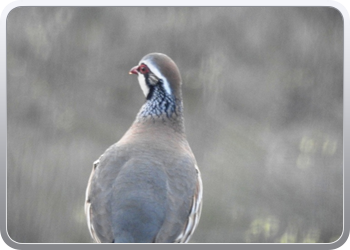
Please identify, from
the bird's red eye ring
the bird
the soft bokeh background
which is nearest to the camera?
the bird

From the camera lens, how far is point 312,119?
20.3 ft

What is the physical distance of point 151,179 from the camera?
517 centimetres

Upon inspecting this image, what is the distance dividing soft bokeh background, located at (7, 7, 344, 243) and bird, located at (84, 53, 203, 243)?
0.33m

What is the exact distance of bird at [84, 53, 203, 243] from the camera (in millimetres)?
5020

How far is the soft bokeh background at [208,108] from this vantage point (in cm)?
534

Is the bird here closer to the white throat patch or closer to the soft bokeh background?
the white throat patch

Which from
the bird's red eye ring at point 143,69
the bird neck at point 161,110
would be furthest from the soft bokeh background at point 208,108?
the bird neck at point 161,110

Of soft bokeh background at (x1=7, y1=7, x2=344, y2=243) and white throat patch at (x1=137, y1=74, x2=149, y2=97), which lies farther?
white throat patch at (x1=137, y1=74, x2=149, y2=97)

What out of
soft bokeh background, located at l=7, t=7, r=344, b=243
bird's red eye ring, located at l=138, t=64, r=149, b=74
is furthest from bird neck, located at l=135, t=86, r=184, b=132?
soft bokeh background, located at l=7, t=7, r=344, b=243

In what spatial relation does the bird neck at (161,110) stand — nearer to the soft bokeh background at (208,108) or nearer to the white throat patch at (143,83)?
the white throat patch at (143,83)

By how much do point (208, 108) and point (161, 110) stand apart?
124cm

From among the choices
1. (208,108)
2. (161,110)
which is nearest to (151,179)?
(161,110)

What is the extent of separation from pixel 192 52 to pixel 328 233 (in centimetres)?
194
